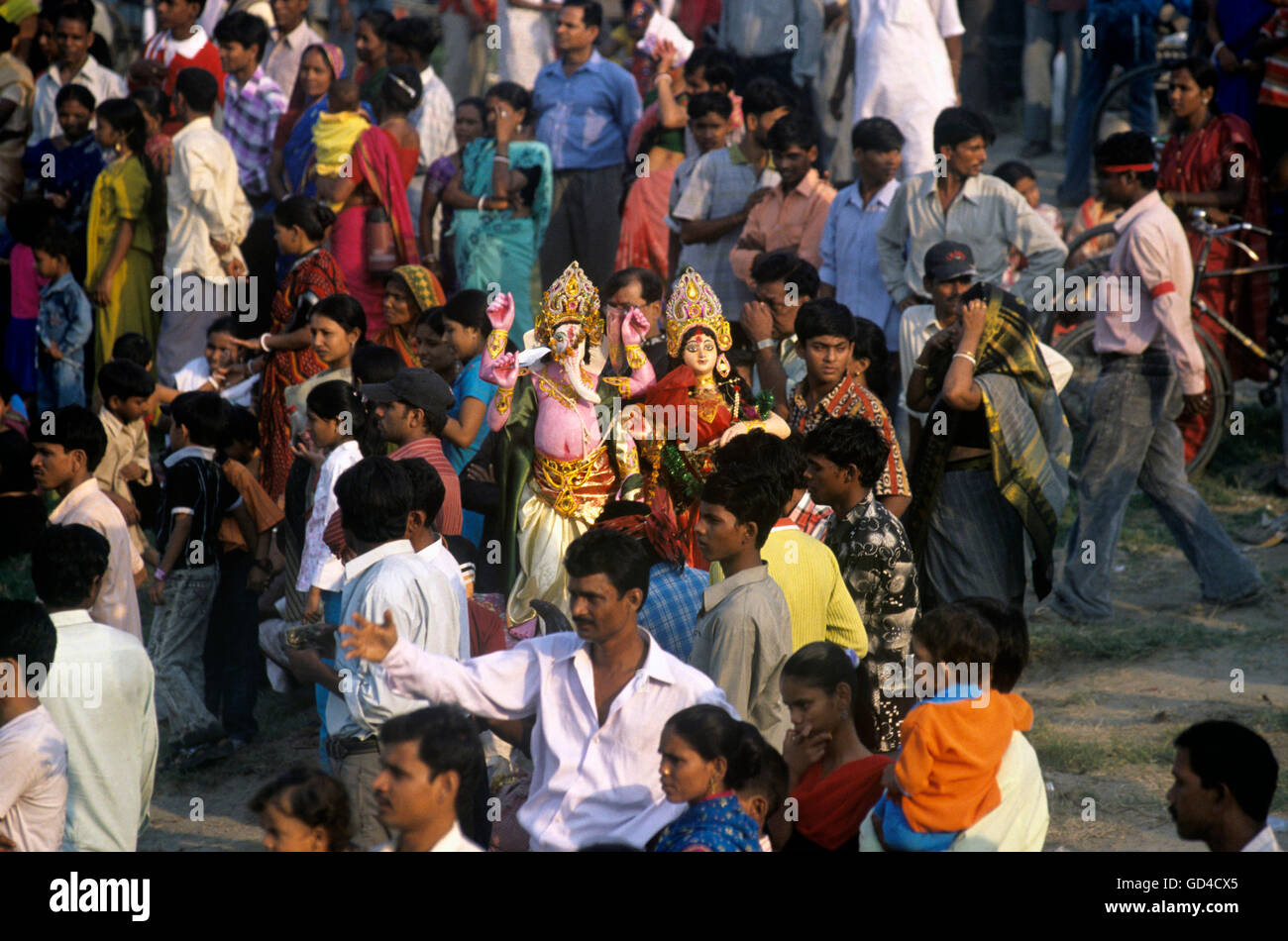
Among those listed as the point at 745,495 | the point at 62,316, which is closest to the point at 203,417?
the point at 745,495

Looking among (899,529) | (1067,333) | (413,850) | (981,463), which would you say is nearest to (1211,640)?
(981,463)

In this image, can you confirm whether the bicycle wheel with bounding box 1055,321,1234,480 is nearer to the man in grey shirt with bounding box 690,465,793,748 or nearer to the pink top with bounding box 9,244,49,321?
the man in grey shirt with bounding box 690,465,793,748

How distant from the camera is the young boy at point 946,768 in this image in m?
3.48

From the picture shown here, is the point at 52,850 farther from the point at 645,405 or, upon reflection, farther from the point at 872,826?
the point at 645,405

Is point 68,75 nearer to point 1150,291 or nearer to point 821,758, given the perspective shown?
point 1150,291

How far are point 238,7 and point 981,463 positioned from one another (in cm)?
760

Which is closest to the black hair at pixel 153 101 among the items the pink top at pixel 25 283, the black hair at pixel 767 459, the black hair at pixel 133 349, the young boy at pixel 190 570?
the pink top at pixel 25 283

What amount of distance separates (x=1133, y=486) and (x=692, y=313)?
2576 millimetres

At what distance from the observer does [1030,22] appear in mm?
12227

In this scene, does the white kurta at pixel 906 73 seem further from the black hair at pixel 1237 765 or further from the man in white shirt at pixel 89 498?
the black hair at pixel 1237 765

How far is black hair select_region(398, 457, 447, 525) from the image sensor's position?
425cm

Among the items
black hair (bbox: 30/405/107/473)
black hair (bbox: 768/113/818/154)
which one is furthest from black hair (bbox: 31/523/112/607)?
black hair (bbox: 768/113/818/154)

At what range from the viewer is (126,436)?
6.81m

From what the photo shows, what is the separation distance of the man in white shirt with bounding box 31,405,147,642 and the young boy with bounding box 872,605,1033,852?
2.75 meters
